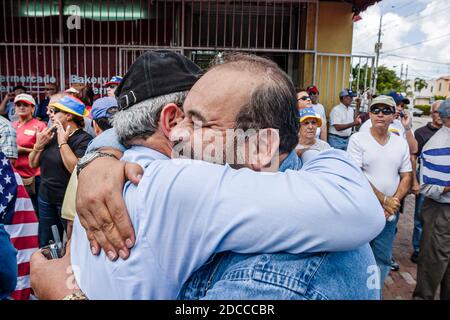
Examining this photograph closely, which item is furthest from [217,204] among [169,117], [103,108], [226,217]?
[103,108]

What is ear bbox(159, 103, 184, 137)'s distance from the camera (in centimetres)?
120

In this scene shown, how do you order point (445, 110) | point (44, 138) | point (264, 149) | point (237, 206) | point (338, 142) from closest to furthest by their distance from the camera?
point (237, 206)
point (264, 149)
point (445, 110)
point (44, 138)
point (338, 142)

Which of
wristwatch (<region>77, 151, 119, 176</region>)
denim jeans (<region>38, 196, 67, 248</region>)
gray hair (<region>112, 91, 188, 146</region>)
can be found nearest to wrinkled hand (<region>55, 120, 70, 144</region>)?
Answer: denim jeans (<region>38, 196, 67, 248</region>)

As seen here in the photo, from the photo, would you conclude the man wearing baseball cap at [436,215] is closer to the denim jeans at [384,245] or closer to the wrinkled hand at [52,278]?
the denim jeans at [384,245]

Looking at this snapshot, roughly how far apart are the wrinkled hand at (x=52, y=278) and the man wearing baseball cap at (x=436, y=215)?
3.37m

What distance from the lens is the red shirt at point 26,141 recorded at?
15.9 feet

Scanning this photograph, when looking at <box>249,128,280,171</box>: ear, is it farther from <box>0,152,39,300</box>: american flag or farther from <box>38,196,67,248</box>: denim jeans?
<box>38,196,67,248</box>: denim jeans

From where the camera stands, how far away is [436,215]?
384cm

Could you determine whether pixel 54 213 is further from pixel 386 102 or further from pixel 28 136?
pixel 386 102

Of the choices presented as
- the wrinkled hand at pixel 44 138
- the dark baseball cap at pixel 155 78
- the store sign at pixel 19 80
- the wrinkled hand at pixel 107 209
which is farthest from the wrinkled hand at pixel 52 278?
the store sign at pixel 19 80

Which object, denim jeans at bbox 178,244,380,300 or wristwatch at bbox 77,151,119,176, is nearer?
denim jeans at bbox 178,244,380,300

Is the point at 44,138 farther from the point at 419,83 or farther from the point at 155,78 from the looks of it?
the point at 419,83

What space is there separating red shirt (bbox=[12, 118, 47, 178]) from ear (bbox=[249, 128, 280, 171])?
4.49 m

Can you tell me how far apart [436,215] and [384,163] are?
66cm
